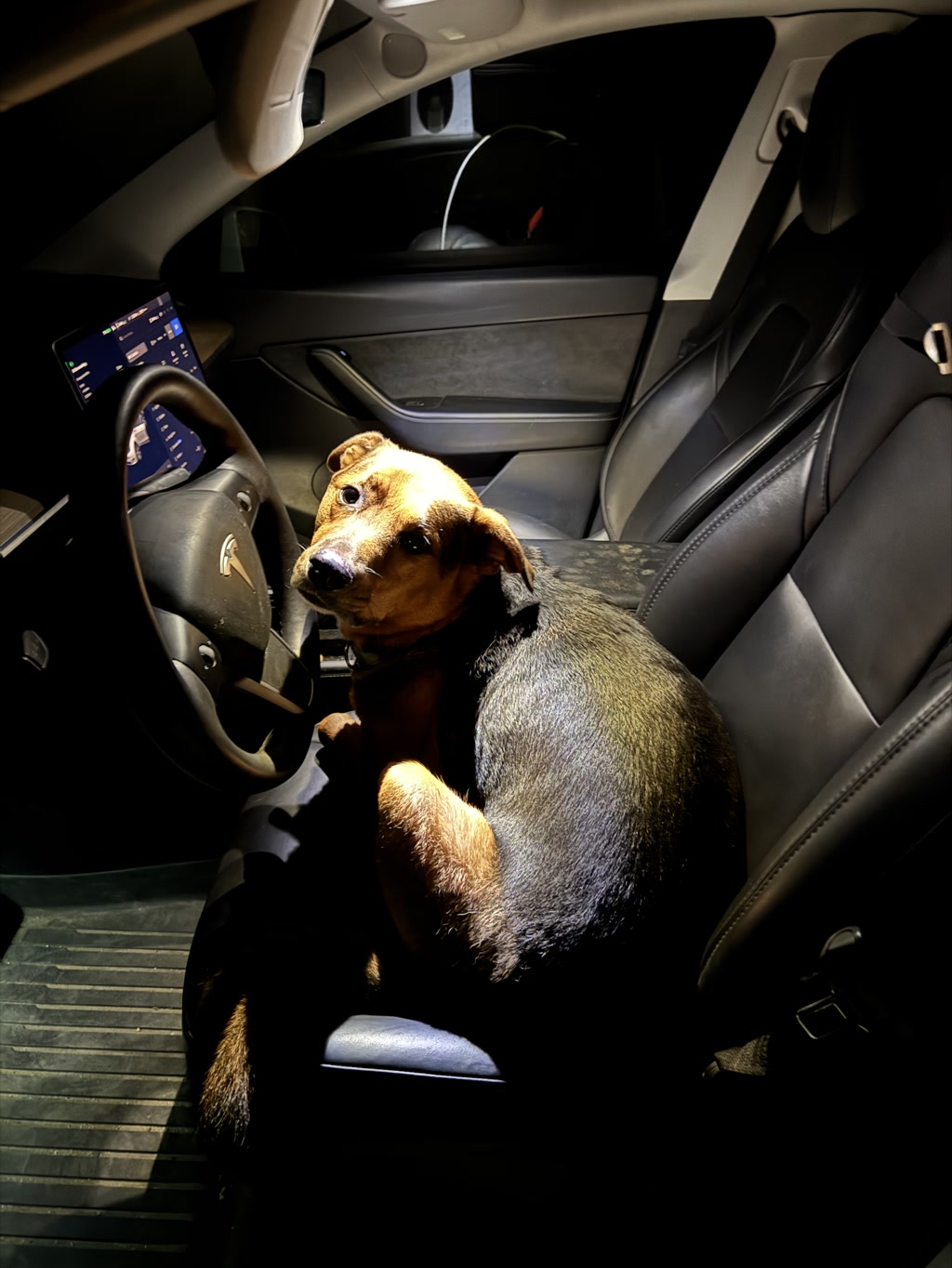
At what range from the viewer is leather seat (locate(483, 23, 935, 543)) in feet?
5.09

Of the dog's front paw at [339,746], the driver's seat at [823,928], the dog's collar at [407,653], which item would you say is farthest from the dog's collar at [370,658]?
the driver's seat at [823,928]

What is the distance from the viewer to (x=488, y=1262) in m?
1.34

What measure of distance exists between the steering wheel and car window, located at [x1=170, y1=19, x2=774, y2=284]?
50.3 inches

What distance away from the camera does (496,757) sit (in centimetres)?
122

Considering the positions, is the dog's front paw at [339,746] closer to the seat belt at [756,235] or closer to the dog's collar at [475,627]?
the dog's collar at [475,627]

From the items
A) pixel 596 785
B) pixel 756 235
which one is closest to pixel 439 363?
pixel 756 235

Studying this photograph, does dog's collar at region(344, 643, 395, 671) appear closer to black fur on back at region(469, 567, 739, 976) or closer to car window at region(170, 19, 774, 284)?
black fur on back at region(469, 567, 739, 976)

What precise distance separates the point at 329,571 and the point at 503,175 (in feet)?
6.72

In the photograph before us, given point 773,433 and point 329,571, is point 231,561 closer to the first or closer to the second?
point 329,571

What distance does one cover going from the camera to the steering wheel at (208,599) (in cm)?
95

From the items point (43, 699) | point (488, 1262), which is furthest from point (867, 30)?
point (488, 1262)

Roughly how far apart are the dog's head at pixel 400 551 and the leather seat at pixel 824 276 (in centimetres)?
64

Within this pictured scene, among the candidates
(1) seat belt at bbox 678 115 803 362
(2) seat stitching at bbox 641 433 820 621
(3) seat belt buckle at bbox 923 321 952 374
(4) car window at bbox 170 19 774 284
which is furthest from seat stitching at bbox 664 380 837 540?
(4) car window at bbox 170 19 774 284

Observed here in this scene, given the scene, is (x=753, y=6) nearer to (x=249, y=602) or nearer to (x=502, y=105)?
(x=502, y=105)
